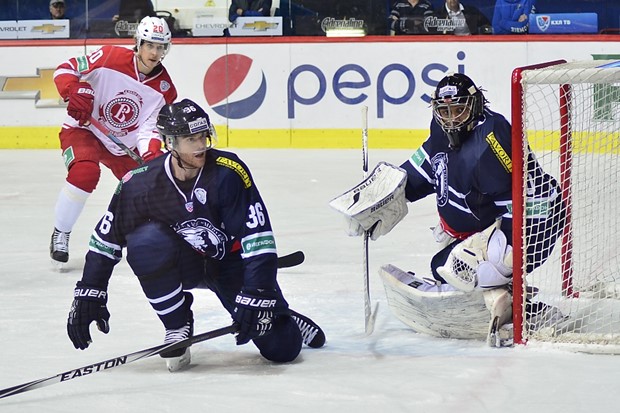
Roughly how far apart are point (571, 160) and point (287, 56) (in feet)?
14.9

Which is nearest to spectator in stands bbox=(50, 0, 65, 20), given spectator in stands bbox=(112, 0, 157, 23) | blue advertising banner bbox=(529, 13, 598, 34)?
spectator in stands bbox=(112, 0, 157, 23)

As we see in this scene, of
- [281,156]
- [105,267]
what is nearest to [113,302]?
[105,267]

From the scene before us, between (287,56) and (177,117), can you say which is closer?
(177,117)

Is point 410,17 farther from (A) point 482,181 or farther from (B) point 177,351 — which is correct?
(B) point 177,351

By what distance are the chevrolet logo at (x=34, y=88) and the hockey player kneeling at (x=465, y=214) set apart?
517cm

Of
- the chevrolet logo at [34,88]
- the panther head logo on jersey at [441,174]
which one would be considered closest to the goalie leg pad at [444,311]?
the panther head logo on jersey at [441,174]

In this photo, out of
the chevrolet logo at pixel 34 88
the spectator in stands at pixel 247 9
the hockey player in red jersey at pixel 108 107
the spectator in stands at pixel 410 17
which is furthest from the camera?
the chevrolet logo at pixel 34 88

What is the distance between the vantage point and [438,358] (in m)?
3.11

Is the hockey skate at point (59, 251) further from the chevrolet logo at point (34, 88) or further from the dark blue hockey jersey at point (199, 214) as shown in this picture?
the chevrolet logo at point (34, 88)

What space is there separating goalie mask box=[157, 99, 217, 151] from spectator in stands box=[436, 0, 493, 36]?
5159 millimetres

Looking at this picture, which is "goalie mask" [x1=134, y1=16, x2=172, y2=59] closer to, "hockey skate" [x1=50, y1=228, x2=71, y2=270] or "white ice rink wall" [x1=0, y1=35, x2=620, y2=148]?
"hockey skate" [x1=50, y1=228, x2=71, y2=270]

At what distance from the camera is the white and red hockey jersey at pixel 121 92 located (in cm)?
485

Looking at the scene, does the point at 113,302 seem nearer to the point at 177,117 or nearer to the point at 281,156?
the point at 177,117

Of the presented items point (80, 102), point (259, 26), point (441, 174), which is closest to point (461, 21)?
point (259, 26)
